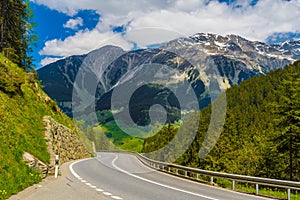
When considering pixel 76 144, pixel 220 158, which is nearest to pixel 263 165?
pixel 220 158

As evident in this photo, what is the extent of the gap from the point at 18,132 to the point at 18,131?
13.2 inches

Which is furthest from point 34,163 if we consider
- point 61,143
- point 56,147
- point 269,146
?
point 269,146

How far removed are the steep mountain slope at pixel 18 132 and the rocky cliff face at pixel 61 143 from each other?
0.44 meters

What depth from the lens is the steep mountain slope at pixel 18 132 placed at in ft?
38.6

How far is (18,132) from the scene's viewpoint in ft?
57.1

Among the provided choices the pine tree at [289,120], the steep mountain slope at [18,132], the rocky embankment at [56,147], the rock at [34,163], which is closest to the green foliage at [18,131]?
the steep mountain slope at [18,132]

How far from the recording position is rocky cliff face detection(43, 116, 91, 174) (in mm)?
22809

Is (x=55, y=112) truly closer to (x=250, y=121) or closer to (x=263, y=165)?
(x=263, y=165)

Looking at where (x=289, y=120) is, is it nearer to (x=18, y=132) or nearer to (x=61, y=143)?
(x=61, y=143)

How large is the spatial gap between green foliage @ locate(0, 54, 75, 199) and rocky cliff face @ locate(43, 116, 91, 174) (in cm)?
50

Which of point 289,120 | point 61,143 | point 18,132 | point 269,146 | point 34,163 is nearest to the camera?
point 34,163

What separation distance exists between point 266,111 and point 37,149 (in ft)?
358

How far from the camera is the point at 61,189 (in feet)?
40.6

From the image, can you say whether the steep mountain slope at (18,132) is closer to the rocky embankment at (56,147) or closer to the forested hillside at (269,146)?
the rocky embankment at (56,147)
